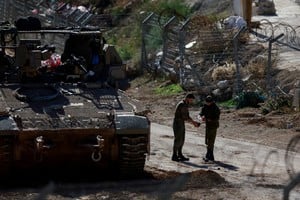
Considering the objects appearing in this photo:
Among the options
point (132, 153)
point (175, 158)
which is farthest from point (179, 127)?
point (132, 153)

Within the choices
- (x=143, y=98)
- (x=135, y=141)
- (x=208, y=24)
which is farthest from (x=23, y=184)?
(x=208, y=24)

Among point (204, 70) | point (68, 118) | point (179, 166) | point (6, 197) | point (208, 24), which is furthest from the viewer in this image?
point (208, 24)

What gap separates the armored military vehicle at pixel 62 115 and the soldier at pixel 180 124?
118 centimetres

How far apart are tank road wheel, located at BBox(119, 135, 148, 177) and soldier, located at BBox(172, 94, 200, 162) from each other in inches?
89.8

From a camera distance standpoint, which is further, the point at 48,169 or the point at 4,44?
the point at 4,44

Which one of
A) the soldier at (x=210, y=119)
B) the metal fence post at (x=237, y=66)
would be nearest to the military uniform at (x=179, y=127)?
the soldier at (x=210, y=119)

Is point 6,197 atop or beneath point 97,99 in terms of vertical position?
beneath

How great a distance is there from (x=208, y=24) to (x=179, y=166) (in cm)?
1284

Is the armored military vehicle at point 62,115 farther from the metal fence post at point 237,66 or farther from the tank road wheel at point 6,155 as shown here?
the metal fence post at point 237,66

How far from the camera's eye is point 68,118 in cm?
1330

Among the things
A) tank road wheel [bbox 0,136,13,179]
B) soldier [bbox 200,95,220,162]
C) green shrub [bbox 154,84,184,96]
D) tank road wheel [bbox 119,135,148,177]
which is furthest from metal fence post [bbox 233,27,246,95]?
tank road wheel [bbox 0,136,13,179]

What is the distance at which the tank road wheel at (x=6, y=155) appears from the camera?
42.0ft

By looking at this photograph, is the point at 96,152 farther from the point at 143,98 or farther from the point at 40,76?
the point at 143,98

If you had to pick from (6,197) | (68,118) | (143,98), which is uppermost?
(68,118)
